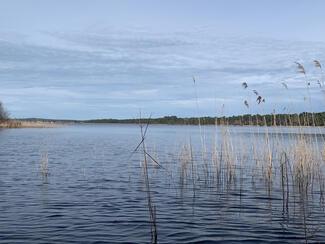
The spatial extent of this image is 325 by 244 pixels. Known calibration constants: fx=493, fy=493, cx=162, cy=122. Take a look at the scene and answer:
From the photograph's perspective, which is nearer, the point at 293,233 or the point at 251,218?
the point at 293,233

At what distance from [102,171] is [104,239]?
418 inches

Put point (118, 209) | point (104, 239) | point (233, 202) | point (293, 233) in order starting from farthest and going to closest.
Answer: point (233, 202), point (118, 209), point (293, 233), point (104, 239)

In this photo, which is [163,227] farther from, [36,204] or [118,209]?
[36,204]

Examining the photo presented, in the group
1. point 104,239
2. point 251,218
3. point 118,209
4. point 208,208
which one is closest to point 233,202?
point 208,208

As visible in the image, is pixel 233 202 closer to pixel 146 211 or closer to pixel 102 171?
pixel 146 211

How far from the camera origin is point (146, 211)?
10.8 meters

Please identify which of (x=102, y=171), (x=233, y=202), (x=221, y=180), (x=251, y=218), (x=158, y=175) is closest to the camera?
(x=251, y=218)

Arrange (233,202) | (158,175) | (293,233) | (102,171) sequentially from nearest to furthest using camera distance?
(293,233) < (233,202) < (158,175) < (102,171)

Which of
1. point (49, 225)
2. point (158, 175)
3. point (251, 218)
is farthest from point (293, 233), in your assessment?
point (158, 175)

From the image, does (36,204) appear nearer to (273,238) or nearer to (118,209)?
(118,209)

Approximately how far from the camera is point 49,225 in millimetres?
9281

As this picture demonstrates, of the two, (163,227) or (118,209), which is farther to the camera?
(118,209)

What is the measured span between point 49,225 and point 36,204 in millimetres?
2323

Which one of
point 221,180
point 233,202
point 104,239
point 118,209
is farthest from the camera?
point 221,180
